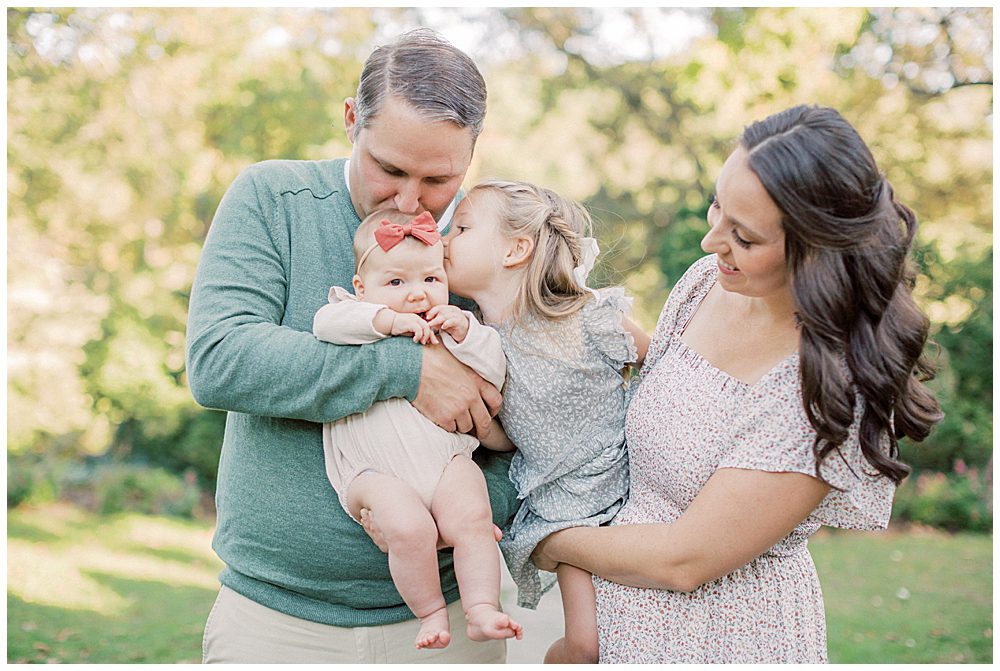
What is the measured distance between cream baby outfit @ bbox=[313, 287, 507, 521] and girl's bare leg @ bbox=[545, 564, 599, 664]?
1.40 feet

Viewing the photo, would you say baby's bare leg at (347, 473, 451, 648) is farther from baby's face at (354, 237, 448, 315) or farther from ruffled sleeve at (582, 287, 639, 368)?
ruffled sleeve at (582, 287, 639, 368)

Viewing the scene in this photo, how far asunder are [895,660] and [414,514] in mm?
5123

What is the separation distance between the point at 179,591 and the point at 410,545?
6.18 metres

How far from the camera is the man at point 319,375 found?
2123 millimetres

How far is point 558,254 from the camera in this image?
2342mm

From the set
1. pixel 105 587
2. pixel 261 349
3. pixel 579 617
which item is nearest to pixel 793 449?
pixel 579 617

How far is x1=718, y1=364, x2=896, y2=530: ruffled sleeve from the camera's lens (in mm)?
1929

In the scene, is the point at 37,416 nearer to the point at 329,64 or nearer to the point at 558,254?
the point at 329,64

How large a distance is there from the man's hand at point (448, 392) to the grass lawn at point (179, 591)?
4.85 m

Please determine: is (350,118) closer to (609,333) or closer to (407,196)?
(407,196)

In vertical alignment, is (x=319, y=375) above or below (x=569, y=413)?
above

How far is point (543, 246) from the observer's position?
233 cm

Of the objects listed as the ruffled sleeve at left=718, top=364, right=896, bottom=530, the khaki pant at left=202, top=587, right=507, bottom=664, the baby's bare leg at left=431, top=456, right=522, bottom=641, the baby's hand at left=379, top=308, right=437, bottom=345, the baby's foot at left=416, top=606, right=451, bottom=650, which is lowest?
the khaki pant at left=202, top=587, right=507, bottom=664

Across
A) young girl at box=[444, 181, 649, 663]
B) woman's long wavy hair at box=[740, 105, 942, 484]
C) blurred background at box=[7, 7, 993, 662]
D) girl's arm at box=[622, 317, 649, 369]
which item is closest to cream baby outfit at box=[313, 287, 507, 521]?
young girl at box=[444, 181, 649, 663]
